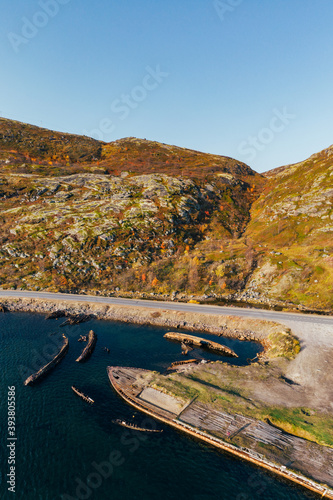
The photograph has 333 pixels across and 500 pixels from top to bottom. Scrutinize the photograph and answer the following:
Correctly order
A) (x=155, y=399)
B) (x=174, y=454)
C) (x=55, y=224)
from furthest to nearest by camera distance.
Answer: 1. (x=55, y=224)
2. (x=155, y=399)
3. (x=174, y=454)

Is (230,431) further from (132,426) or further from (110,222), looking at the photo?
(110,222)

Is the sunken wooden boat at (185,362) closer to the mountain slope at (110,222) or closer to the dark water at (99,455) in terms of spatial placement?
the dark water at (99,455)

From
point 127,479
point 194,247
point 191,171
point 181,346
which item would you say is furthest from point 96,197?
point 127,479

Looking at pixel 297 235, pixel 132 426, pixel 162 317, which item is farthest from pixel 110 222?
pixel 132 426

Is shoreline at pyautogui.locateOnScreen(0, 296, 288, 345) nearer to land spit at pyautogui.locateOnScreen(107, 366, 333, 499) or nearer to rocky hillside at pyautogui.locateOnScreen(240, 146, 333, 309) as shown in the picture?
rocky hillside at pyautogui.locateOnScreen(240, 146, 333, 309)

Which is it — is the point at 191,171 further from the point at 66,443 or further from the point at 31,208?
the point at 66,443

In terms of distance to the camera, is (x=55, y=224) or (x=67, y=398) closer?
(x=67, y=398)

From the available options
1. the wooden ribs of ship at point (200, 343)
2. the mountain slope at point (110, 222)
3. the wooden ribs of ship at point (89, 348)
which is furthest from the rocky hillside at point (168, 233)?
the wooden ribs of ship at point (89, 348)
